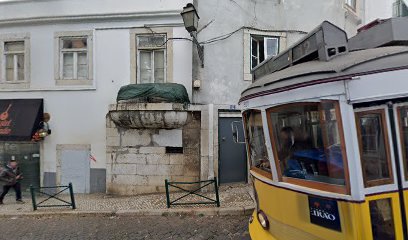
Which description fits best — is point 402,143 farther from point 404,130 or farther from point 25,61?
point 25,61

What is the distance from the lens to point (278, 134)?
2771mm

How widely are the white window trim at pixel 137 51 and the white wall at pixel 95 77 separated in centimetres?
12

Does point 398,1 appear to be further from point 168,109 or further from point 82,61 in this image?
point 82,61

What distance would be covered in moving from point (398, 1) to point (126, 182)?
14.6m

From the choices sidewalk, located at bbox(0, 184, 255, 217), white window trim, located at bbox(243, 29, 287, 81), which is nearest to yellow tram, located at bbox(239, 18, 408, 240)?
sidewalk, located at bbox(0, 184, 255, 217)

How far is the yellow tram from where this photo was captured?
212 cm

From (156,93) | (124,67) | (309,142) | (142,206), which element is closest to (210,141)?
(156,93)

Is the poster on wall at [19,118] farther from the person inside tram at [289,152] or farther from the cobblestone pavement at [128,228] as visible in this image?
the person inside tram at [289,152]

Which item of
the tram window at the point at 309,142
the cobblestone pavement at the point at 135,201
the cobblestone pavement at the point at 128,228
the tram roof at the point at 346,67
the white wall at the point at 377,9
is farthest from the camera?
the white wall at the point at 377,9

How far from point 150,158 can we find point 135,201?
1359 millimetres

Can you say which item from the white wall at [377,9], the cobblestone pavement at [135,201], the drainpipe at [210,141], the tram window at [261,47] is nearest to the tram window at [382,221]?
the cobblestone pavement at [135,201]

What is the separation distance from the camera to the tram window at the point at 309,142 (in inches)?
88.9

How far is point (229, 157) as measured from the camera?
28.8ft

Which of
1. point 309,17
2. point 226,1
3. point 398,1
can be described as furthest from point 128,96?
point 398,1
